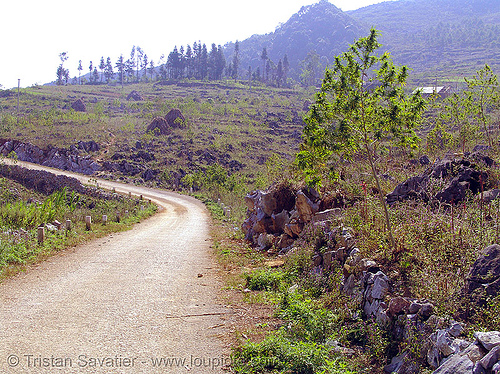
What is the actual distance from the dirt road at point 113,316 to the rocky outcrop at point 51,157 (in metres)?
38.0

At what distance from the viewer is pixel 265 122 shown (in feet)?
270

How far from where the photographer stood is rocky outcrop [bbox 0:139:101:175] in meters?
45.8

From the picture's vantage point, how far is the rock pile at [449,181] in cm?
780

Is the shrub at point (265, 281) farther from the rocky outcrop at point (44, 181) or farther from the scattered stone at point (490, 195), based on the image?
the rocky outcrop at point (44, 181)

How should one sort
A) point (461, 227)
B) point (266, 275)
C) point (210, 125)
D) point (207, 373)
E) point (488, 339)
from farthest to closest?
point (210, 125)
point (266, 275)
point (461, 227)
point (207, 373)
point (488, 339)

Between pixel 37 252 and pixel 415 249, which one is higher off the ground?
pixel 415 249

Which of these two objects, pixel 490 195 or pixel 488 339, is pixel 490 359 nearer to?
pixel 488 339

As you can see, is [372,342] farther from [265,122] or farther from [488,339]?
[265,122]

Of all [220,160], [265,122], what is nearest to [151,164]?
[220,160]

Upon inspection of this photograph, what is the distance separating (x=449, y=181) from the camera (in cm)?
800

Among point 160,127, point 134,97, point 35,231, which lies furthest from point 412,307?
point 134,97

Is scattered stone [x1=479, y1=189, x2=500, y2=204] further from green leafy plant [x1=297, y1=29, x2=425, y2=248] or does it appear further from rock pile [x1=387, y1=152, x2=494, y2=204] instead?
green leafy plant [x1=297, y1=29, x2=425, y2=248]

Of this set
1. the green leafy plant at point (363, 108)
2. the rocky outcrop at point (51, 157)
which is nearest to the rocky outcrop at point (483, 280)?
the green leafy plant at point (363, 108)

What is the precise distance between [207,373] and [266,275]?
13.2 ft
